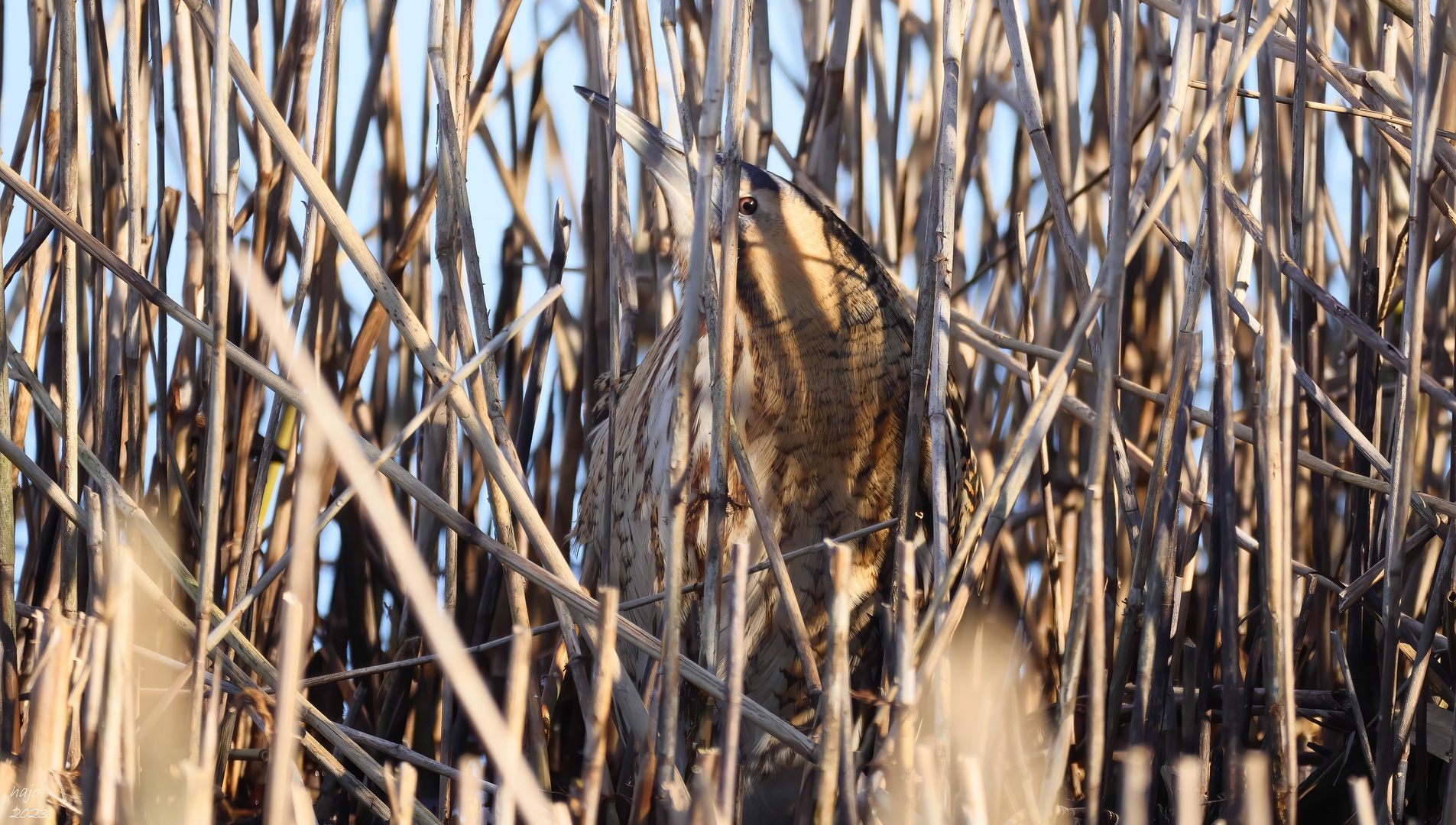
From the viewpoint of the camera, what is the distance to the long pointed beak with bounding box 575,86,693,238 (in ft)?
5.02

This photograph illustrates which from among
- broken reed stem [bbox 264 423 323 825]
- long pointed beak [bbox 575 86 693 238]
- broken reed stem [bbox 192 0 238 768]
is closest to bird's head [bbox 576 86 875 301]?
long pointed beak [bbox 575 86 693 238]

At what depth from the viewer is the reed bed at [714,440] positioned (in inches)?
38.5

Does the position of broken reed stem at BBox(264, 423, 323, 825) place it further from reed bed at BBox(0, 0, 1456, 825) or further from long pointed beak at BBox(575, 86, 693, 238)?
long pointed beak at BBox(575, 86, 693, 238)

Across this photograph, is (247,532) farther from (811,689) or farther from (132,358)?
(811,689)

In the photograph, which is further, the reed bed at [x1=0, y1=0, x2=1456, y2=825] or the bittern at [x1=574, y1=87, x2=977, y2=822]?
the bittern at [x1=574, y1=87, x2=977, y2=822]

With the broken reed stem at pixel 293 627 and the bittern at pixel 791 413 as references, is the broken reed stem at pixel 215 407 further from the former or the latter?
the bittern at pixel 791 413

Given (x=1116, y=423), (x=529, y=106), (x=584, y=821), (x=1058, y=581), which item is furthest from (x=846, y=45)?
(x=584, y=821)

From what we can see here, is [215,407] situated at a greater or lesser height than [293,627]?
greater

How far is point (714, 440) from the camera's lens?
1.05 metres

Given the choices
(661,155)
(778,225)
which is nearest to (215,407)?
(661,155)

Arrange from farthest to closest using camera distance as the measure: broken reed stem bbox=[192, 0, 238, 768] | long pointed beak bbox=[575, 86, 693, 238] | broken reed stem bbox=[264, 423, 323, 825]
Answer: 1. long pointed beak bbox=[575, 86, 693, 238]
2. broken reed stem bbox=[192, 0, 238, 768]
3. broken reed stem bbox=[264, 423, 323, 825]

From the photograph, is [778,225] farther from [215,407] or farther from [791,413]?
[215,407]

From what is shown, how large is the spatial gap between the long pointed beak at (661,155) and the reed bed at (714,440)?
9 cm

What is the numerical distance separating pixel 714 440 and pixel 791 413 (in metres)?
0.56
